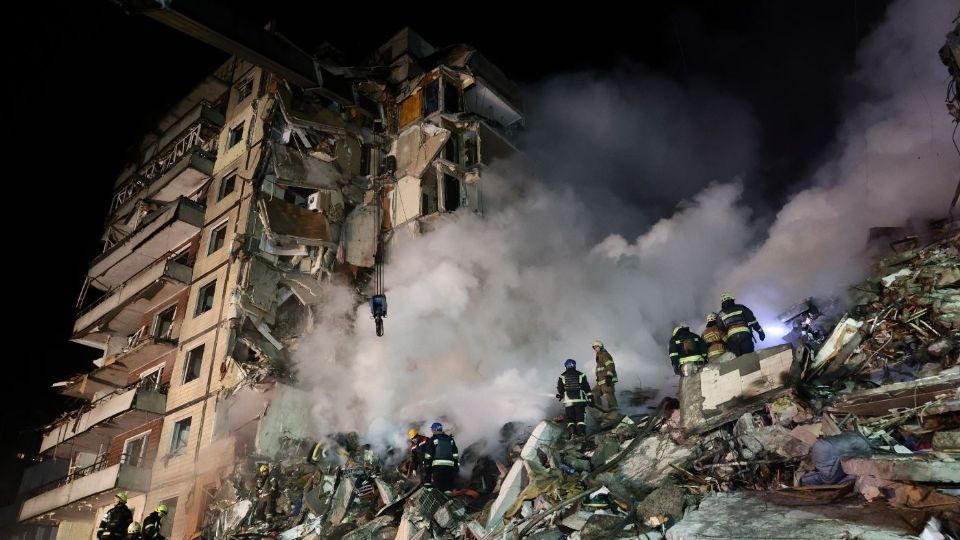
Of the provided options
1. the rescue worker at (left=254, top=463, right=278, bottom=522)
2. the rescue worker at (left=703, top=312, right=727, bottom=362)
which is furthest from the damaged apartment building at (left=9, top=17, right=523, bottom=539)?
the rescue worker at (left=703, top=312, right=727, bottom=362)

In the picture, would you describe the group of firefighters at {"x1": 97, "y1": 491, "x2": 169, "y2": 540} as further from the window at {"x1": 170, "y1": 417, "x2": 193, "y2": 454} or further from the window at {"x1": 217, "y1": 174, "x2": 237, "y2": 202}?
the window at {"x1": 217, "y1": 174, "x2": 237, "y2": 202}

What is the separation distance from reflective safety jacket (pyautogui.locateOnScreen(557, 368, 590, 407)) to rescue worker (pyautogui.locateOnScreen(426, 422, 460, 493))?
7.96 ft

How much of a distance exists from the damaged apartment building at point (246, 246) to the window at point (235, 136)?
49 millimetres

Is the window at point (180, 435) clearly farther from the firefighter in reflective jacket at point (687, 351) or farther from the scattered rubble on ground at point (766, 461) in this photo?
the firefighter in reflective jacket at point (687, 351)

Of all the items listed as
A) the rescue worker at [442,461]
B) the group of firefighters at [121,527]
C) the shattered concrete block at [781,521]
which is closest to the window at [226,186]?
the group of firefighters at [121,527]

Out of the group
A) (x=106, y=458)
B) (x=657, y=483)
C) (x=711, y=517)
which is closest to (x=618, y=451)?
(x=657, y=483)

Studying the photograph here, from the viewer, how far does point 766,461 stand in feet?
23.9

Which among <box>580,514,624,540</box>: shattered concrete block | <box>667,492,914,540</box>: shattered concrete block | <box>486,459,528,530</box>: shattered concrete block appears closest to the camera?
<box>667,492,914,540</box>: shattered concrete block

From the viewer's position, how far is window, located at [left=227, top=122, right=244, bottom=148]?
80.7ft

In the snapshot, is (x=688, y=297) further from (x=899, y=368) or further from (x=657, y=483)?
(x=657, y=483)

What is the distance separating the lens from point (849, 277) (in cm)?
1301

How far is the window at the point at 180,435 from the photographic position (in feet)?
64.0

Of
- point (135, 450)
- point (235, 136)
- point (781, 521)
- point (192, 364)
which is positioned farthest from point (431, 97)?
point (781, 521)

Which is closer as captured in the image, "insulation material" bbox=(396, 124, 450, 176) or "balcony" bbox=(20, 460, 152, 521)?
"balcony" bbox=(20, 460, 152, 521)
